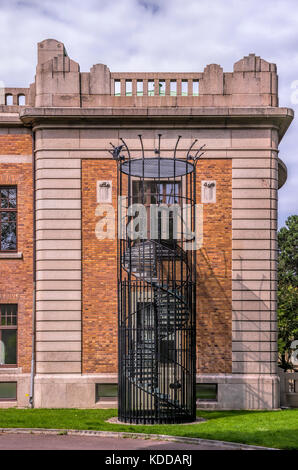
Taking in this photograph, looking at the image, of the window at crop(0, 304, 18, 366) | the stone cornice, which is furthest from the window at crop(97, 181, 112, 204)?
the window at crop(0, 304, 18, 366)

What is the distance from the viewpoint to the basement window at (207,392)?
871 inches

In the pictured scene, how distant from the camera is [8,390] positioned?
74.2ft

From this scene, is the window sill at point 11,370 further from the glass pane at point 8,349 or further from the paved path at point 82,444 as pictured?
the paved path at point 82,444

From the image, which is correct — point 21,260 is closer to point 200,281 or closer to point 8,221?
point 8,221

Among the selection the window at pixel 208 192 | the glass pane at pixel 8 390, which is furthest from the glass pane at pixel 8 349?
the window at pixel 208 192

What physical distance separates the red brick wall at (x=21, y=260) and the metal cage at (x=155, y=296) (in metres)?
2.80

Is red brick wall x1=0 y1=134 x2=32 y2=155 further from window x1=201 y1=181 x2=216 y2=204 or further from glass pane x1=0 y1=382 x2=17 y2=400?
glass pane x1=0 y1=382 x2=17 y2=400

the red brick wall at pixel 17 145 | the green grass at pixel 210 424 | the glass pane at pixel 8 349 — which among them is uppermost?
the red brick wall at pixel 17 145

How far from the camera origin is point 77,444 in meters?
→ 15.5

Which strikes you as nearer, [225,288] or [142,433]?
[142,433]

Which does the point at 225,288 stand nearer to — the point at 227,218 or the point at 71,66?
the point at 227,218
